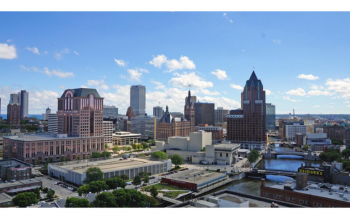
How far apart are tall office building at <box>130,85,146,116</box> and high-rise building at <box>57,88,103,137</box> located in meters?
109

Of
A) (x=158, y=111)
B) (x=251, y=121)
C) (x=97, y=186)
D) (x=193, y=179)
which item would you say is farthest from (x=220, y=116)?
(x=97, y=186)

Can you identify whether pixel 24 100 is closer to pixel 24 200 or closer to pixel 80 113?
pixel 80 113

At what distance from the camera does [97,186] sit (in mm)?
27422

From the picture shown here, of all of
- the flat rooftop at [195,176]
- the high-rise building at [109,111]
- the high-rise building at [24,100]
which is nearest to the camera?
the flat rooftop at [195,176]

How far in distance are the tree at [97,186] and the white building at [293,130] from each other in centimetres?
8760

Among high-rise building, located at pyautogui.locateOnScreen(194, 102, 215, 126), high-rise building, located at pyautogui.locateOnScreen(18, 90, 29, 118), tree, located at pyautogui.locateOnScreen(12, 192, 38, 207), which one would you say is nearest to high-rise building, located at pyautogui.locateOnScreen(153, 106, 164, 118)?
high-rise building, located at pyautogui.locateOnScreen(194, 102, 215, 126)

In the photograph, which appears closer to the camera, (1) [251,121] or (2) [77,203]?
(2) [77,203]

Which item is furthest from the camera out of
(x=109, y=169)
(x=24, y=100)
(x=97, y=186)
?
(x=24, y=100)

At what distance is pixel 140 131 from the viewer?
9725cm

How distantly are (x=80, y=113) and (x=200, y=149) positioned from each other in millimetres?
24060

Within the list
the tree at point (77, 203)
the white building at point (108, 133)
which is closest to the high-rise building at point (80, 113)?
the white building at point (108, 133)

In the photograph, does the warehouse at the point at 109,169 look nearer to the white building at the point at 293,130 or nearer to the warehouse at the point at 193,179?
the warehouse at the point at 193,179

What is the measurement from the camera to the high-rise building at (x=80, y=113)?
178ft

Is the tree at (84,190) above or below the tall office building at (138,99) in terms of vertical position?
below
